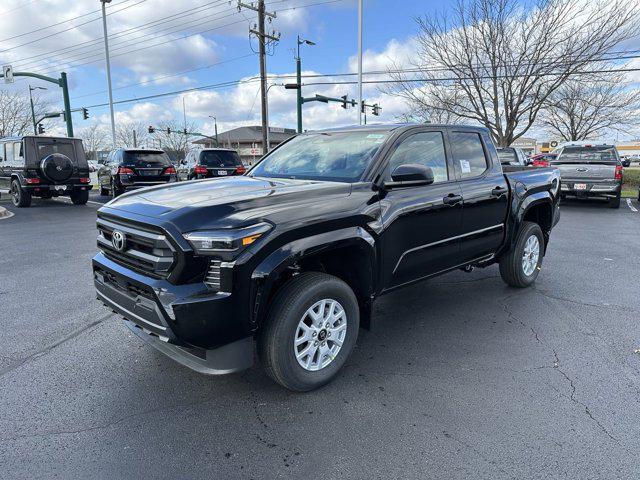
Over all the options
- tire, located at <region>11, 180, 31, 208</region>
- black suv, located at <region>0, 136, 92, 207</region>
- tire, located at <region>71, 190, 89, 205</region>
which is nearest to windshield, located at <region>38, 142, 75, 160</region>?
black suv, located at <region>0, 136, 92, 207</region>

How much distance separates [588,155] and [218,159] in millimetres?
12315

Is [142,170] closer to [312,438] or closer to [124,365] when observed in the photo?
[124,365]

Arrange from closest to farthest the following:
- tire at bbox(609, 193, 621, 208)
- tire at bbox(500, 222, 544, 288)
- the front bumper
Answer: the front bumper < tire at bbox(500, 222, 544, 288) < tire at bbox(609, 193, 621, 208)

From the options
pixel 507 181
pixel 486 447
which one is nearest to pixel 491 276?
pixel 507 181

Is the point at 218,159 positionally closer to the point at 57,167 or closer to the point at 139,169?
the point at 139,169

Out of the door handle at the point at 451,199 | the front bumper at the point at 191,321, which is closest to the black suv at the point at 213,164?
the door handle at the point at 451,199

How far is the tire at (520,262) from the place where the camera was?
5109 mm

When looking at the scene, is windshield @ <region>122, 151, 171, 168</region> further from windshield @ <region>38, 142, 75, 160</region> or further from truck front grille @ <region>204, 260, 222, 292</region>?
truck front grille @ <region>204, 260, 222, 292</region>

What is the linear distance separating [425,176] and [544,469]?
200 cm

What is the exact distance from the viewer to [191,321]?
2555mm

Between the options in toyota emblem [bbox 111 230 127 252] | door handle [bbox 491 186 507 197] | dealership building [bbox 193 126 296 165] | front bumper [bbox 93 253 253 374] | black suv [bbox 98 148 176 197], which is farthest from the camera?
dealership building [bbox 193 126 296 165]

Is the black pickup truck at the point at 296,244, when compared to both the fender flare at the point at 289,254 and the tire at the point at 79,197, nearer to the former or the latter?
the fender flare at the point at 289,254

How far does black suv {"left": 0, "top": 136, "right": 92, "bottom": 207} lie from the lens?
13.4 m

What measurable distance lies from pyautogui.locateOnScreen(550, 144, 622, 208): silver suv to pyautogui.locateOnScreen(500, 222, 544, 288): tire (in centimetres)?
848
